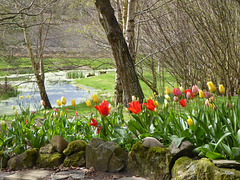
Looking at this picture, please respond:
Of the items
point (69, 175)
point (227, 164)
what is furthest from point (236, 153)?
point (69, 175)

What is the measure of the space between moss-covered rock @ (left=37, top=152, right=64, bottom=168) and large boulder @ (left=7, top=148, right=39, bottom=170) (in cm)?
9

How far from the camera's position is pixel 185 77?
6.70m

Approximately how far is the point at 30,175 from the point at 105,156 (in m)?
0.83

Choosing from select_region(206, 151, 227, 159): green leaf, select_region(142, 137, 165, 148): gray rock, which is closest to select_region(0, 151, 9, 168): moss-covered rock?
select_region(142, 137, 165, 148): gray rock

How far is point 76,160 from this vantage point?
9.05ft

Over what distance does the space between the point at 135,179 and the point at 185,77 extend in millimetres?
4828

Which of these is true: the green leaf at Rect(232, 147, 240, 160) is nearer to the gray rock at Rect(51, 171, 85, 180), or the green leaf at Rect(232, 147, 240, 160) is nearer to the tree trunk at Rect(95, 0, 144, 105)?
the gray rock at Rect(51, 171, 85, 180)

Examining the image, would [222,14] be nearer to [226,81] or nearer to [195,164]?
[226,81]

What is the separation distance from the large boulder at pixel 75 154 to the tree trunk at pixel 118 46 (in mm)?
2258

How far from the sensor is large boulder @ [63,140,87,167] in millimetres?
2758

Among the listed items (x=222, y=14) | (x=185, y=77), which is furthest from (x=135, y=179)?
(x=185, y=77)

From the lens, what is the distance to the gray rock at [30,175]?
2.60 metres

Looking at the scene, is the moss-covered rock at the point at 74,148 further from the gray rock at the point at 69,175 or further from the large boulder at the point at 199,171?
the large boulder at the point at 199,171

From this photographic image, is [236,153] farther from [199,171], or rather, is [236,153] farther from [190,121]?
[190,121]
